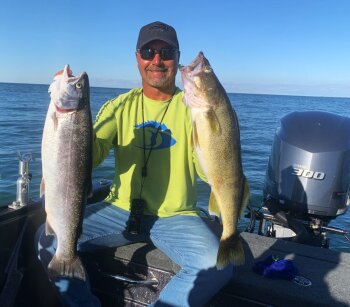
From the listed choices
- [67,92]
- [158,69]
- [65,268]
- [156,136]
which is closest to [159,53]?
[158,69]

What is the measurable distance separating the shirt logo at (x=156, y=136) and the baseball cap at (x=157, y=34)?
749 millimetres

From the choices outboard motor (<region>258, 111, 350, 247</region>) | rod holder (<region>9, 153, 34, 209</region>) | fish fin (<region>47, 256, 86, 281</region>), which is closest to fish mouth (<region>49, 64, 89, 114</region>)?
fish fin (<region>47, 256, 86, 281</region>)

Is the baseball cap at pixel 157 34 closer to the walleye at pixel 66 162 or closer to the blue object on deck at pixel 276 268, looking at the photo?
the walleye at pixel 66 162

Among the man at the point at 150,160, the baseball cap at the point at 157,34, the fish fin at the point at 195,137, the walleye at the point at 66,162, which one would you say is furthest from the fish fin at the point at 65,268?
the baseball cap at the point at 157,34

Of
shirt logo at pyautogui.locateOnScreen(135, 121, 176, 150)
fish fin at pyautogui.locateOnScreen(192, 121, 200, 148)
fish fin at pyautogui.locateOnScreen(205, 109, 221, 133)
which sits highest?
fish fin at pyautogui.locateOnScreen(205, 109, 221, 133)

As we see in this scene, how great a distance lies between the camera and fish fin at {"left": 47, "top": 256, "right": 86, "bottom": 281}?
10.0 feet

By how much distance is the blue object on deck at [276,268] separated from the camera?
10.5ft

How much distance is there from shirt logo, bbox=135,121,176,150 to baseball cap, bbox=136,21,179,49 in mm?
749

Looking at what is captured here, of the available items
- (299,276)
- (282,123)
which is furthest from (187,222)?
(282,123)

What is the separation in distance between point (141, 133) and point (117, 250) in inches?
43.2

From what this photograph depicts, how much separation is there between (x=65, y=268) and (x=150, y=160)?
1207mm

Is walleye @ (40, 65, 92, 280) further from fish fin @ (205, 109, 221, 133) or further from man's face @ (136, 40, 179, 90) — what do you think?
man's face @ (136, 40, 179, 90)

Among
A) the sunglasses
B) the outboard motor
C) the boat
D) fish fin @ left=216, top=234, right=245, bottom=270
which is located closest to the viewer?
fish fin @ left=216, top=234, right=245, bottom=270

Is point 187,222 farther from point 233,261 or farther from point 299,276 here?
point 299,276
